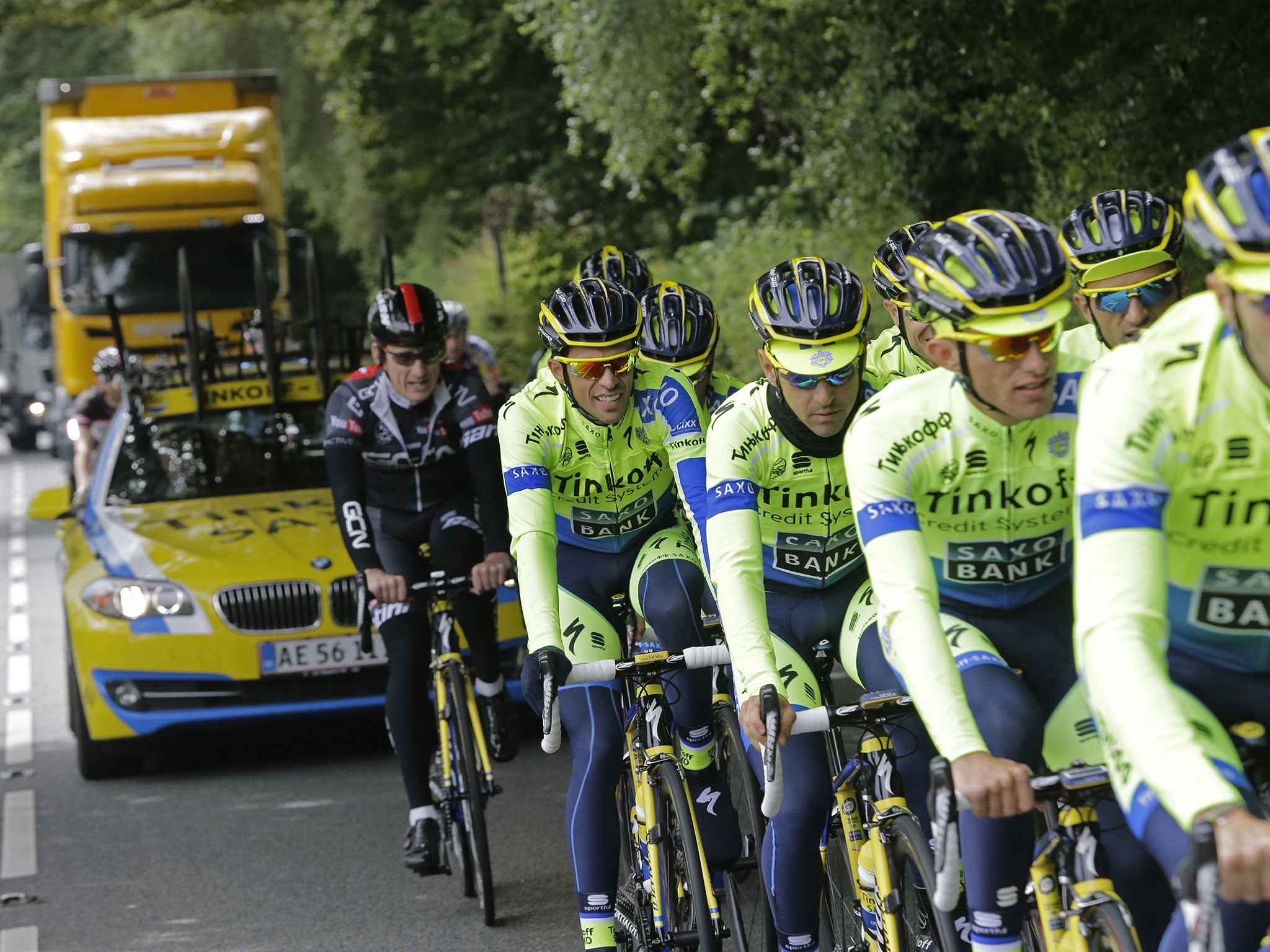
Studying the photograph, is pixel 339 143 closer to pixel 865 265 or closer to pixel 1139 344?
pixel 865 265

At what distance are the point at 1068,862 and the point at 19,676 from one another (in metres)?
10.2

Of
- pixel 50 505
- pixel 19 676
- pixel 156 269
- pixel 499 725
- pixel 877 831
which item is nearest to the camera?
pixel 877 831

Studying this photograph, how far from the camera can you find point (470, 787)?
6.39 m

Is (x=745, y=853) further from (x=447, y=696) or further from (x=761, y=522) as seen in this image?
(x=447, y=696)

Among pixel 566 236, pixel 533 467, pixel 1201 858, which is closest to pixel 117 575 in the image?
pixel 533 467

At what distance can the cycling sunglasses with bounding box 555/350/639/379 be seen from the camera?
5.39 m

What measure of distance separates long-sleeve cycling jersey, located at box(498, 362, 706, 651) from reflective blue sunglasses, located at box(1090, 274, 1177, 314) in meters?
1.31

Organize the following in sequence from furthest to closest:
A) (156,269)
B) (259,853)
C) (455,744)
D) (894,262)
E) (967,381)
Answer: (156,269) < (259,853) < (455,744) < (894,262) < (967,381)

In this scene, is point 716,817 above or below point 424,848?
above

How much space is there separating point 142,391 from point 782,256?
7272 mm

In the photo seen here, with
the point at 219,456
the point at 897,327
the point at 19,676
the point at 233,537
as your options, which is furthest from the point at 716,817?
the point at 19,676

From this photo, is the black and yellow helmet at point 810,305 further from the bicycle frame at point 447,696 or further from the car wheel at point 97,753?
the car wheel at point 97,753

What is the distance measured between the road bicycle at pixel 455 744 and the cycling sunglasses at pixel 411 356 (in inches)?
32.3

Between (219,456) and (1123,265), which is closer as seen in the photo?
(1123,265)
